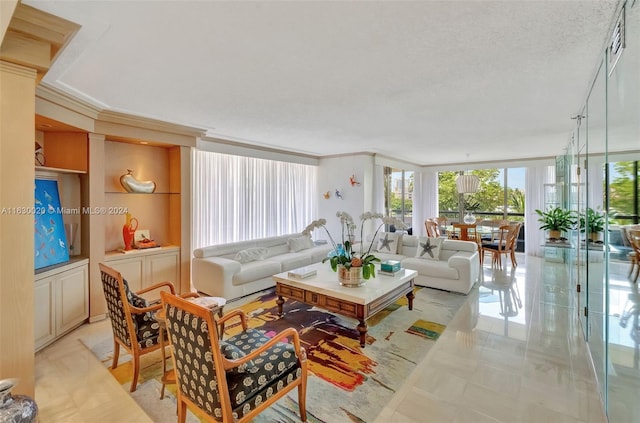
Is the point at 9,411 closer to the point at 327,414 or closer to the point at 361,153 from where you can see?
the point at 327,414

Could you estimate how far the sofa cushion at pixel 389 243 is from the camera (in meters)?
5.72

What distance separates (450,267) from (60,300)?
5.07m

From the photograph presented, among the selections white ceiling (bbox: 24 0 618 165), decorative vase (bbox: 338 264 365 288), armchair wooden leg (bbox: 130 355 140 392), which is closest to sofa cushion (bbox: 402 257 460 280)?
decorative vase (bbox: 338 264 365 288)

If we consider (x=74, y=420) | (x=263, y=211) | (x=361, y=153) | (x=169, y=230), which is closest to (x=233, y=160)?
(x=263, y=211)

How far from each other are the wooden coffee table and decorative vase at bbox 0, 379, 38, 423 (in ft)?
7.64

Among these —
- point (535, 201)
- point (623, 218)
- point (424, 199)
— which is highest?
point (424, 199)

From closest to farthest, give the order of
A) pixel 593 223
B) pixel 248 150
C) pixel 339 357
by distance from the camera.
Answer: pixel 593 223 → pixel 339 357 → pixel 248 150

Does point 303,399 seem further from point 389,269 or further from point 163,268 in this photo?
point 163,268

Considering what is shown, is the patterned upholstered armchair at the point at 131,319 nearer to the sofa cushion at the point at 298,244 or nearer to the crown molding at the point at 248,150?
the crown molding at the point at 248,150

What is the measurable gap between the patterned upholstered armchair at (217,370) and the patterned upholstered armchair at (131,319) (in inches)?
28.7

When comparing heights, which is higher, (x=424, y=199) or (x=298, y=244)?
(x=424, y=199)

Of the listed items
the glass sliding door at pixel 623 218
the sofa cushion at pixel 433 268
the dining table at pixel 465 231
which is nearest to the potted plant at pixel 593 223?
the glass sliding door at pixel 623 218

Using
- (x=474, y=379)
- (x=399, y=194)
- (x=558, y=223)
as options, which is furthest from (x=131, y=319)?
(x=399, y=194)

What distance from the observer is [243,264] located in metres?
4.79
